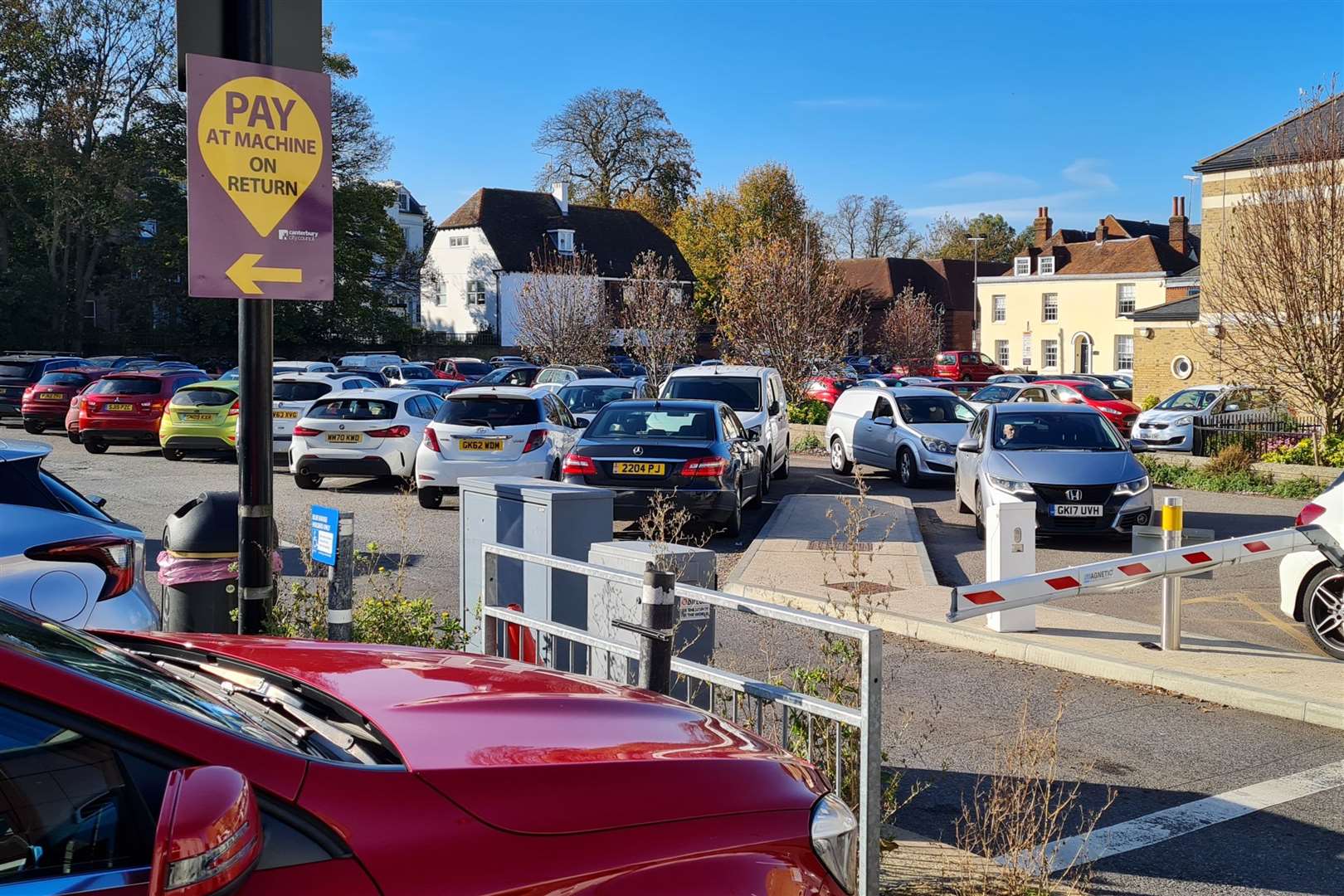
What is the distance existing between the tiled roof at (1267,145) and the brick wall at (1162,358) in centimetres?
464

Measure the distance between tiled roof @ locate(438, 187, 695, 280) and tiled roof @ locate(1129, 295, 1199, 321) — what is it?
39134 mm

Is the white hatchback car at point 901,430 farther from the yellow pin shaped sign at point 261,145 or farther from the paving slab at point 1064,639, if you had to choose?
the yellow pin shaped sign at point 261,145

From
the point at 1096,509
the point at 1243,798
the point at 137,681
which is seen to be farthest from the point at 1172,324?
the point at 137,681

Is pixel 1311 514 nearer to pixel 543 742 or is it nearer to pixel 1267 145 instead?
pixel 543 742

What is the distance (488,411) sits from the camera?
680 inches

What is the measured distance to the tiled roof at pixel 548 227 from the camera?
7275 cm

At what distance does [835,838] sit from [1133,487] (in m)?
12.3

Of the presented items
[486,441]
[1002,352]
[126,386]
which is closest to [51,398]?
[126,386]

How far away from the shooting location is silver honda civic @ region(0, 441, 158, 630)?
5.89m

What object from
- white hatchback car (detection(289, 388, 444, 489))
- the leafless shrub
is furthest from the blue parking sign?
white hatchback car (detection(289, 388, 444, 489))

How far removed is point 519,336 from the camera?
44.2 metres

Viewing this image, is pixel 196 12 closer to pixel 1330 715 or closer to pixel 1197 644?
pixel 1330 715

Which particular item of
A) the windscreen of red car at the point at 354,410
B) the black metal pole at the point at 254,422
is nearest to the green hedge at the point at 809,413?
the windscreen of red car at the point at 354,410

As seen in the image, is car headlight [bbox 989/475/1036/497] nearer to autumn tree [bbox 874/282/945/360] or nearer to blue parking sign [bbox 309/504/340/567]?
blue parking sign [bbox 309/504/340/567]
